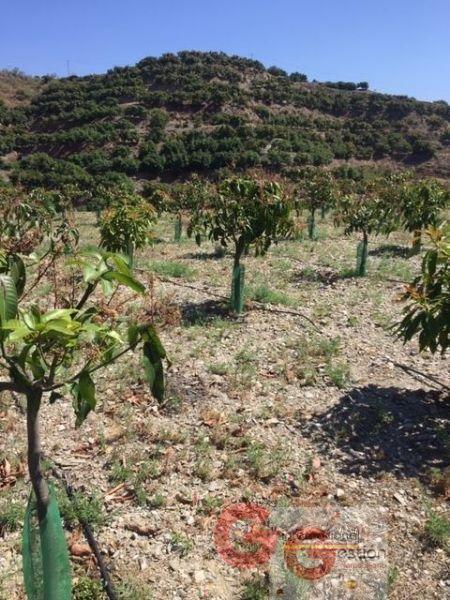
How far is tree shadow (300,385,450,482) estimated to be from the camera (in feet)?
15.5

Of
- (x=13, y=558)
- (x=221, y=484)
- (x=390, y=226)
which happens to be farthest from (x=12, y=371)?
(x=390, y=226)

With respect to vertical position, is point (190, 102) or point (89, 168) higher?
point (190, 102)

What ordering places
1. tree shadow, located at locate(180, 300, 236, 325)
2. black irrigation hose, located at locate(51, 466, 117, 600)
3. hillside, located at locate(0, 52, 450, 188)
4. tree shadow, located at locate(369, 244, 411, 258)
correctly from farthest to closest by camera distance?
hillside, located at locate(0, 52, 450, 188)
tree shadow, located at locate(369, 244, 411, 258)
tree shadow, located at locate(180, 300, 236, 325)
black irrigation hose, located at locate(51, 466, 117, 600)

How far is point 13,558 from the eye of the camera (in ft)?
11.7

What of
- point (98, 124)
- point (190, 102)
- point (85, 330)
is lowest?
point (85, 330)

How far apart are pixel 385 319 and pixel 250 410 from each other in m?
3.76

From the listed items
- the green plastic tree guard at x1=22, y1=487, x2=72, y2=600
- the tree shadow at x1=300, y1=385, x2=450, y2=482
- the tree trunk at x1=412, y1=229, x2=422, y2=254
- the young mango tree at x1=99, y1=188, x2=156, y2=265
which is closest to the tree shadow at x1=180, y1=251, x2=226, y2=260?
the young mango tree at x1=99, y1=188, x2=156, y2=265

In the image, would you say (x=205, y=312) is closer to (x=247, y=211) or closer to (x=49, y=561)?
(x=247, y=211)

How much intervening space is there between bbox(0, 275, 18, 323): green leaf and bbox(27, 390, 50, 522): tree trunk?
75cm

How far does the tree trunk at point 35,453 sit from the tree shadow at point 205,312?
5057 millimetres

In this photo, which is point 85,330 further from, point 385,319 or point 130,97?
point 130,97

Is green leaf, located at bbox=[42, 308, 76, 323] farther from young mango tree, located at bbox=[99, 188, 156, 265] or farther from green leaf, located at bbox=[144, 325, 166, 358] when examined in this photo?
young mango tree, located at bbox=[99, 188, 156, 265]

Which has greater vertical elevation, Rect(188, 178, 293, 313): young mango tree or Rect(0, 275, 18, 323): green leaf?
Rect(188, 178, 293, 313): young mango tree

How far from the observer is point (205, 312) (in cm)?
832
